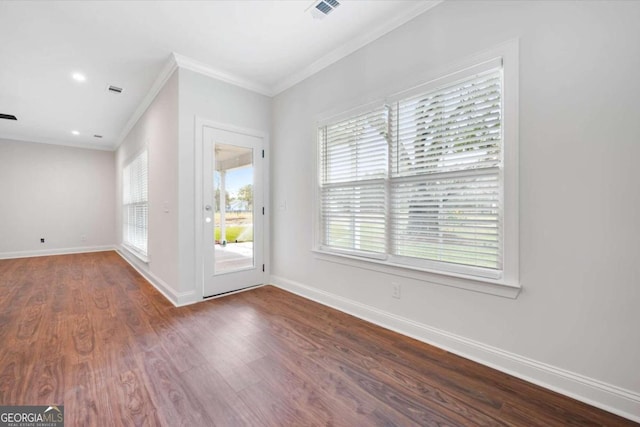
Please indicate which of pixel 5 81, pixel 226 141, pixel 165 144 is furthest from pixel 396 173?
pixel 5 81

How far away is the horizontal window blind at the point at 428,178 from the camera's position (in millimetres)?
1903

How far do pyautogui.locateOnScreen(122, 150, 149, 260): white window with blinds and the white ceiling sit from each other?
4.10 feet

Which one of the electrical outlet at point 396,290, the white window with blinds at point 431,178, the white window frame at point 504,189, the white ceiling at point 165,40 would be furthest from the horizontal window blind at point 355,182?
the white ceiling at point 165,40

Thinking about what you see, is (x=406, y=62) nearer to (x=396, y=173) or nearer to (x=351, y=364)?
(x=396, y=173)

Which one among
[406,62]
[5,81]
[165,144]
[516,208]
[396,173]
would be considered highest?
[5,81]

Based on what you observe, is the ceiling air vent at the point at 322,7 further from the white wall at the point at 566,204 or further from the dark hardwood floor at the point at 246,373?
the dark hardwood floor at the point at 246,373

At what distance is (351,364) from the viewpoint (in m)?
1.93

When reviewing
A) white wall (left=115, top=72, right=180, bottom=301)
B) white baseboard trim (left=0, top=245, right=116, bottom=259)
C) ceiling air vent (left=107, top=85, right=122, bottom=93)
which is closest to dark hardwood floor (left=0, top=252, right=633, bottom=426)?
white wall (left=115, top=72, right=180, bottom=301)

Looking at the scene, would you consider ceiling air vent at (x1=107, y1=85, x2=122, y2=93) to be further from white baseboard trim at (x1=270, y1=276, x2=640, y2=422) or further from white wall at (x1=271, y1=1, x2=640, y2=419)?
white baseboard trim at (x1=270, y1=276, x2=640, y2=422)

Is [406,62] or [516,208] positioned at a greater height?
[406,62]

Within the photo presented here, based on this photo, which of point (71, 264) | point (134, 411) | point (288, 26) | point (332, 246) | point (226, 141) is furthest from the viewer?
point (71, 264)

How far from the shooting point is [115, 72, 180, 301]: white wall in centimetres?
320

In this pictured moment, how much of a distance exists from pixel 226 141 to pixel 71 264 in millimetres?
4778

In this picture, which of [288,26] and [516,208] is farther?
[288,26]
